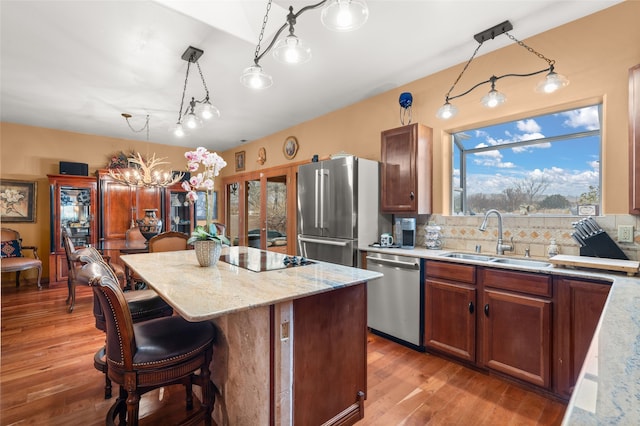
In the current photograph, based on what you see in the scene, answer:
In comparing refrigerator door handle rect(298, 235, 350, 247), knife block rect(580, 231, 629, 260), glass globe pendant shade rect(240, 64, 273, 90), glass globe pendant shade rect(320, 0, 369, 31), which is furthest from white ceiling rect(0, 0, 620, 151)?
Answer: refrigerator door handle rect(298, 235, 350, 247)

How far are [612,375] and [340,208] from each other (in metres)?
2.71

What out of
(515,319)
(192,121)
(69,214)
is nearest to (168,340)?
(192,121)

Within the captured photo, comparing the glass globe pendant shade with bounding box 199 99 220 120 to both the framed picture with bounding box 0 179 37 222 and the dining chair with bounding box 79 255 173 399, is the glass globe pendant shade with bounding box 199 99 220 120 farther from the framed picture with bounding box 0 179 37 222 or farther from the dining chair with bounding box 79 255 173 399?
the framed picture with bounding box 0 179 37 222

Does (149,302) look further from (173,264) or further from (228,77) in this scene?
(228,77)

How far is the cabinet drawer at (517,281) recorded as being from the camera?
6.63 ft

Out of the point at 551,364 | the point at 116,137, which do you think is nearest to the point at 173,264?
the point at 551,364

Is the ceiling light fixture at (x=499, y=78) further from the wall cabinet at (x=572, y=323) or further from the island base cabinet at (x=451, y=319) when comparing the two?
the island base cabinet at (x=451, y=319)

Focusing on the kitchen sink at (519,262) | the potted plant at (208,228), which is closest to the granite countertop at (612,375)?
the kitchen sink at (519,262)

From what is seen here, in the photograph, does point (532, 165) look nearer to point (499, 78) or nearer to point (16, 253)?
point (499, 78)

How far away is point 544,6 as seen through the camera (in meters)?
2.18

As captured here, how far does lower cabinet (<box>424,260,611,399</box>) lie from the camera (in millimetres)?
1897

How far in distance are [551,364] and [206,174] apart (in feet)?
8.71

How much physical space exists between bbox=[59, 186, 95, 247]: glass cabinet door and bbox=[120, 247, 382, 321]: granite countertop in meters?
4.10

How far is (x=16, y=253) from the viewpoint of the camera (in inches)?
188
